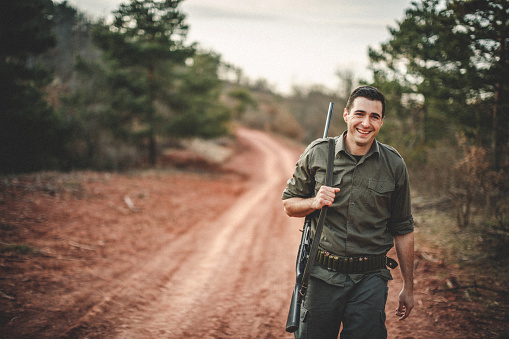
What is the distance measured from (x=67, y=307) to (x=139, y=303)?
94cm

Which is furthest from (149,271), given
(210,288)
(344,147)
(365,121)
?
(365,121)

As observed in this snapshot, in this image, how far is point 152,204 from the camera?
9.98m

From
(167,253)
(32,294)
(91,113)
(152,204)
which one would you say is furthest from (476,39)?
(91,113)

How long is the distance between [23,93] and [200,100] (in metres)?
8.16

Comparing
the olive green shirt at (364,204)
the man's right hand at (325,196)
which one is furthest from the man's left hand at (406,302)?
the man's right hand at (325,196)

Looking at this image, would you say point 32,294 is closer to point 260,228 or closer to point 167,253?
point 167,253

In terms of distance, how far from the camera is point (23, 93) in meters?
12.2

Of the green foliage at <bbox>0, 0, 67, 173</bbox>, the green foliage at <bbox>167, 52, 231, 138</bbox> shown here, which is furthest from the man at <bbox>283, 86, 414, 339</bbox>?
the green foliage at <bbox>167, 52, 231, 138</bbox>

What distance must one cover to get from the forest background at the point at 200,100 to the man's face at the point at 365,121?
13.7 feet

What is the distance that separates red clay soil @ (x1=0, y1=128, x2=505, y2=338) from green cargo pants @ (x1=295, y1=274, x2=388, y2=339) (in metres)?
1.82

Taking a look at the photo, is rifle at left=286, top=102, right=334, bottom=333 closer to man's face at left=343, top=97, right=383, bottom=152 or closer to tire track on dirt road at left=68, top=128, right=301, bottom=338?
man's face at left=343, top=97, right=383, bottom=152

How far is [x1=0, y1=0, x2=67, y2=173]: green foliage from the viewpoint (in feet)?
37.9

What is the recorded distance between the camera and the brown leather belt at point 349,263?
7.66 ft

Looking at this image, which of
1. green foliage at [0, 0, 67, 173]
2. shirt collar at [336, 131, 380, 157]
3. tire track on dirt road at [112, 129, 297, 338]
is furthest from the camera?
green foliage at [0, 0, 67, 173]
